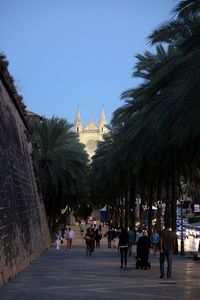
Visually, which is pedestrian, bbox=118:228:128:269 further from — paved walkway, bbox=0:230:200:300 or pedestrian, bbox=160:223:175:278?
pedestrian, bbox=160:223:175:278

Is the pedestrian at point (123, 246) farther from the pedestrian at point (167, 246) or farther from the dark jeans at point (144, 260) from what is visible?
the pedestrian at point (167, 246)

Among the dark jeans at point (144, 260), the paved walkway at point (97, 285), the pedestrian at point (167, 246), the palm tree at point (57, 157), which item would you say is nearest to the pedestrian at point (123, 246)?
the dark jeans at point (144, 260)

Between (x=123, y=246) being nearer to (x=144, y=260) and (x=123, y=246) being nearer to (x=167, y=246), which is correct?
(x=144, y=260)

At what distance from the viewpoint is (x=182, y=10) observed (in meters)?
16.6

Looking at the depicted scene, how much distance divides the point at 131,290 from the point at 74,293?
61.2 inches

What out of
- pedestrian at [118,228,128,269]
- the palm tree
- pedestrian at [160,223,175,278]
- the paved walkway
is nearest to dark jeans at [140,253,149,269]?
pedestrian at [118,228,128,269]

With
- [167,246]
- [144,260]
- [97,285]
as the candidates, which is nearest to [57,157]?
[144,260]

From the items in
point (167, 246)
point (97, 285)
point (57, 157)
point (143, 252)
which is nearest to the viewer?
point (97, 285)

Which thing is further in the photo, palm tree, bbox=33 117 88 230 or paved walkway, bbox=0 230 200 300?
palm tree, bbox=33 117 88 230

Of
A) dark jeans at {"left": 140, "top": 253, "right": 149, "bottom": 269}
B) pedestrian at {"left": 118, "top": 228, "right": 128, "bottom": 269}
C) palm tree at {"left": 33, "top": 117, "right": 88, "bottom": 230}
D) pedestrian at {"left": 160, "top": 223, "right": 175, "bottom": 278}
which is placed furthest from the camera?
palm tree at {"left": 33, "top": 117, "right": 88, "bottom": 230}

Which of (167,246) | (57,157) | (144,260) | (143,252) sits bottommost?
(144,260)

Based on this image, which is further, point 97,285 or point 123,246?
point 123,246

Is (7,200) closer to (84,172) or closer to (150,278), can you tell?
(150,278)

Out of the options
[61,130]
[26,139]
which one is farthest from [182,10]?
[61,130]
